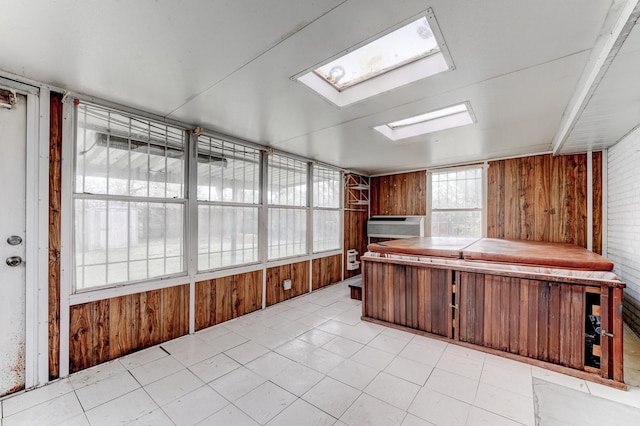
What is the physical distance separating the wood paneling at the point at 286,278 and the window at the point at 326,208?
550mm

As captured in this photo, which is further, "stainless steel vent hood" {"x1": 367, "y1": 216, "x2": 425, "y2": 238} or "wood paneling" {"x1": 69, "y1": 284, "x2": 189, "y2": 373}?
"stainless steel vent hood" {"x1": 367, "y1": 216, "x2": 425, "y2": 238}

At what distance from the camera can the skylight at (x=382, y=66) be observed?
1816 millimetres

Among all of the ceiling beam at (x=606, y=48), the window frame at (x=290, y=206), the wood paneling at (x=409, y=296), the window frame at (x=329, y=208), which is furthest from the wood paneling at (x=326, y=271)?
the ceiling beam at (x=606, y=48)

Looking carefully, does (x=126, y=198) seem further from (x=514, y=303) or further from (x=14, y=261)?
(x=514, y=303)

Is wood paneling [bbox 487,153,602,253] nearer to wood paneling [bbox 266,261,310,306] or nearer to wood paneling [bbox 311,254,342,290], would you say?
wood paneling [bbox 311,254,342,290]

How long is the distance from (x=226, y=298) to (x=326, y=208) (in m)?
2.63

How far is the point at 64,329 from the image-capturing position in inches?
89.7

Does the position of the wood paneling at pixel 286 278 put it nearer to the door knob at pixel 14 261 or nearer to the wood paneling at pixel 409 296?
the wood paneling at pixel 409 296

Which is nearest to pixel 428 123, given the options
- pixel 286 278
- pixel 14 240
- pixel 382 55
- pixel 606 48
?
pixel 382 55

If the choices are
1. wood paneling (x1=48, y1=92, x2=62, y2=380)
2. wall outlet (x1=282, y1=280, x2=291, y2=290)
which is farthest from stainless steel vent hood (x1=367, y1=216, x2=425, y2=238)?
wood paneling (x1=48, y1=92, x2=62, y2=380)

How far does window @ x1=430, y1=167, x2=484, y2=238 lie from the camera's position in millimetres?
5008

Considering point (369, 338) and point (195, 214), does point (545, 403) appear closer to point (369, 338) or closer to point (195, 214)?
point (369, 338)

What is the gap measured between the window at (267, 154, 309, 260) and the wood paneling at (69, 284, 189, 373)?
1544 millimetres

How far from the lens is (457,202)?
206 inches
